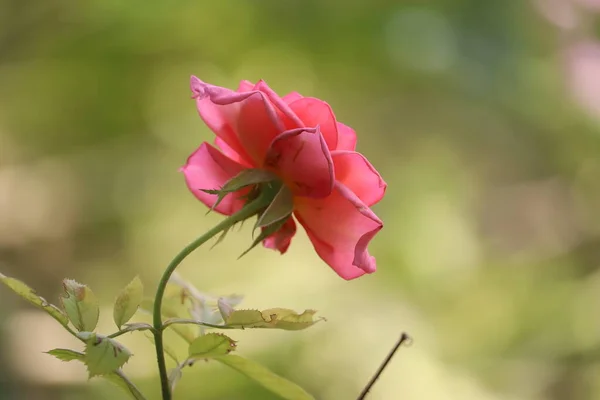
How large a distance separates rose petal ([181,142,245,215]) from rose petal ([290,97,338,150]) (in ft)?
0.11

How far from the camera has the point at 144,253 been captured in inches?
45.9

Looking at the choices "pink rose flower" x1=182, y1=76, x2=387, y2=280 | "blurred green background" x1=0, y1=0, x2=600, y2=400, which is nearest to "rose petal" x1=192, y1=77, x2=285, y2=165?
"pink rose flower" x1=182, y1=76, x2=387, y2=280

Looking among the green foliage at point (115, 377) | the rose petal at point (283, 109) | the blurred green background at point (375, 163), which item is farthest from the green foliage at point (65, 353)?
the blurred green background at point (375, 163)

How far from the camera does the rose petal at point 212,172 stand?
0.26 meters

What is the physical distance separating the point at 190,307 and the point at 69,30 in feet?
3.20

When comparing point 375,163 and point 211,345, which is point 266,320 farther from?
point 375,163

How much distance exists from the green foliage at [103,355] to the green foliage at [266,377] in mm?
48

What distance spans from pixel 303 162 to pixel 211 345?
0.22 feet

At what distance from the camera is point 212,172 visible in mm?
258

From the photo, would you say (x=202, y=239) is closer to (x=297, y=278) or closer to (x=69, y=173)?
(x=297, y=278)

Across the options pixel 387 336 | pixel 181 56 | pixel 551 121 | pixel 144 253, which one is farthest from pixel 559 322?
pixel 181 56

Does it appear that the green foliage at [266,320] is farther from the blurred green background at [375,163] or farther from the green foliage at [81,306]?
the blurred green background at [375,163]

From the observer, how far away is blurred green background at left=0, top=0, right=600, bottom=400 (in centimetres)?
98

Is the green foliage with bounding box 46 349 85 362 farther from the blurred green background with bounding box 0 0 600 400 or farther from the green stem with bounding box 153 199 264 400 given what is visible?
the blurred green background with bounding box 0 0 600 400
